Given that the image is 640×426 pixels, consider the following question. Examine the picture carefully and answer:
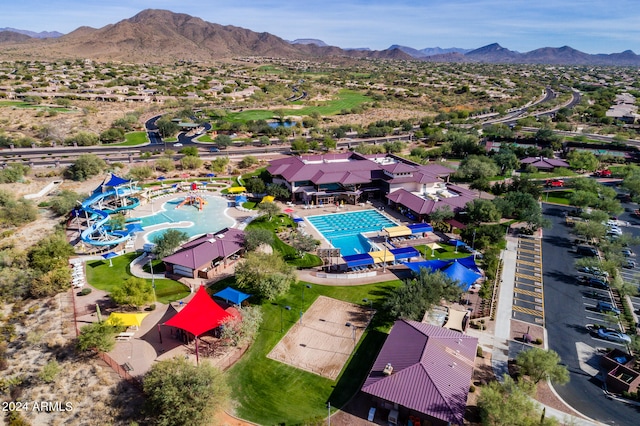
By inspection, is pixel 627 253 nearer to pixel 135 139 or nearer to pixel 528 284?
pixel 528 284

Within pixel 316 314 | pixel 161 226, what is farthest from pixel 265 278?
pixel 161 226

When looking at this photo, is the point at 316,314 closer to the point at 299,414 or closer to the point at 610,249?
the point at 299,414

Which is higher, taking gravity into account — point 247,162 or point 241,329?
point 247,162

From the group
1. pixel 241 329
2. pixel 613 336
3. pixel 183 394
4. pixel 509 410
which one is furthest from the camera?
pixel 613 336

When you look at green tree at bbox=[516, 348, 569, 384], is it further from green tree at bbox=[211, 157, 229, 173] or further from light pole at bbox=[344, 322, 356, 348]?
green tree at bbox=[211, 157, 229, 173]

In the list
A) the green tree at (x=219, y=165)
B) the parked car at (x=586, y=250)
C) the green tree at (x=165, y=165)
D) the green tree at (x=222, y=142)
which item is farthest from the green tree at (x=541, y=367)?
A: the green tree at (x=222, y=142)

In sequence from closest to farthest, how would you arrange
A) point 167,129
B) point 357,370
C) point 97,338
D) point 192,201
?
point 357,370 < point 97,338 < point 192,201 < point 167,129

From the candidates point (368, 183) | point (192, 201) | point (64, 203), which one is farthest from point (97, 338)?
point (368, 183)

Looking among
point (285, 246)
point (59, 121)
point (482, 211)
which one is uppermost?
point (59, 121)
